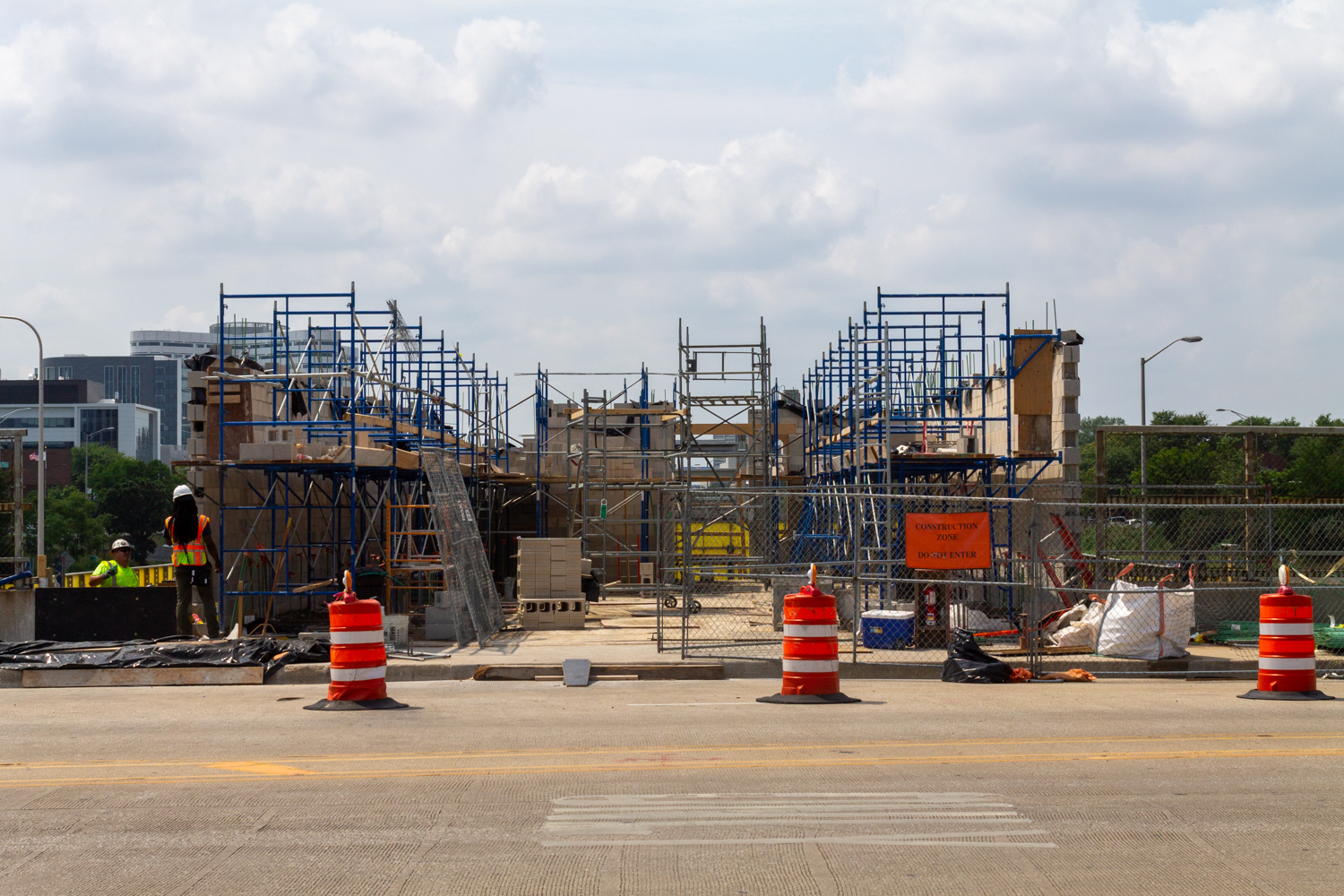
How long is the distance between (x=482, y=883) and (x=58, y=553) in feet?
281

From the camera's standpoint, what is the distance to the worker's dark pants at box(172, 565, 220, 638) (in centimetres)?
1686

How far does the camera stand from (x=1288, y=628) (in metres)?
12.3

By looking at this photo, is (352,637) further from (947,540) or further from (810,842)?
(947,540)

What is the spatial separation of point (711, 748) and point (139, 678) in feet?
26.3

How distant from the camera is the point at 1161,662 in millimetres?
15328

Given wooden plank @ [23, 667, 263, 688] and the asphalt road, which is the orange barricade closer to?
the asphalt road

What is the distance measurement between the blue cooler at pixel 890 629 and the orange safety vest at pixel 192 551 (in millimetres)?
9210

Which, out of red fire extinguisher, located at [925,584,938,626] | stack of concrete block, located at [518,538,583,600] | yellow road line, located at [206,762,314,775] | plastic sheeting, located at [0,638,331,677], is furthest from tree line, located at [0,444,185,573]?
yellow road line, located at [206,762,314,775]

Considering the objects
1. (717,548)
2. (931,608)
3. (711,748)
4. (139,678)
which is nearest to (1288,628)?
(931,608)

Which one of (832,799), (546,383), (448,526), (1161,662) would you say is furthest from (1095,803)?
(546,383)

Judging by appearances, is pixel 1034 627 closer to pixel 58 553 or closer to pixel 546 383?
pixel 546 383

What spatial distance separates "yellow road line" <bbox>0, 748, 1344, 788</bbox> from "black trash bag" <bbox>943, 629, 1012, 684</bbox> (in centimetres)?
479

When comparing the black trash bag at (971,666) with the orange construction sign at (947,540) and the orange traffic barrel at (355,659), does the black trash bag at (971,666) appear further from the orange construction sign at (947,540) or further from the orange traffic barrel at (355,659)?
the orange traffic barrel at (355,659)

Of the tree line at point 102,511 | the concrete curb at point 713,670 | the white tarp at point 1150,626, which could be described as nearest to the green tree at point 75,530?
the tree line at point 102,511
